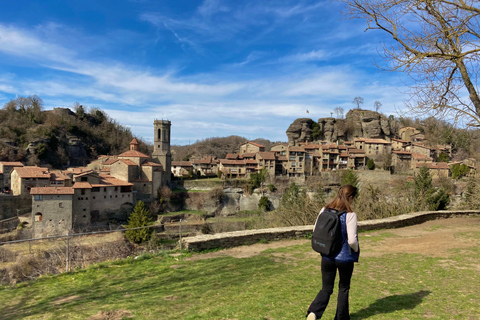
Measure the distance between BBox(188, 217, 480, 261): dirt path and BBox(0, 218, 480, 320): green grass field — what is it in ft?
1.18

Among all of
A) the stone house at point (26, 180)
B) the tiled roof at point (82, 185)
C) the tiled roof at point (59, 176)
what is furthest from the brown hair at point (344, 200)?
the stone house at point (26, 180)

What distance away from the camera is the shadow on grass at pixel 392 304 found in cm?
394

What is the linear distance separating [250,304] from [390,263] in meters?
3.77

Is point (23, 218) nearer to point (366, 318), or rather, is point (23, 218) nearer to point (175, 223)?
point (175, 223)

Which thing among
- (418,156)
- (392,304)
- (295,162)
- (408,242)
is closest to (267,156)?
(295,162)

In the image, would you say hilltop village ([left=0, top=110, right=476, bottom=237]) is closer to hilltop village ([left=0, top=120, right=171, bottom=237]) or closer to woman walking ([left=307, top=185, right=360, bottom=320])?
hilltop village ([left=0, top=120, right=171, bottom=237])

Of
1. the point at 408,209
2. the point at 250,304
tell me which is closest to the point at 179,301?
the point at 250,304

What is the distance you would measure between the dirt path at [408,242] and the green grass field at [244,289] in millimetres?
360

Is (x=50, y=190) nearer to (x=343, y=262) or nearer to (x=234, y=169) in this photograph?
(x=234, y=169)

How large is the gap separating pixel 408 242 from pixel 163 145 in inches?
1804

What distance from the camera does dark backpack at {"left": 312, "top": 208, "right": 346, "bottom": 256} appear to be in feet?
11.1

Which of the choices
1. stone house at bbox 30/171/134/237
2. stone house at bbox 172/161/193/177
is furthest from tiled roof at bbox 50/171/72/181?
stone house at bbox 172/161/193/177

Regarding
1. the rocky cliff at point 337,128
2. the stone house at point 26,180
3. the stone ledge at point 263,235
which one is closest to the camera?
the stone ledge at point 263,235

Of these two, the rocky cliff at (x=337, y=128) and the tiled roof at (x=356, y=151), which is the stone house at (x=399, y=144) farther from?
the tiled roof at (x=356, y=151)
